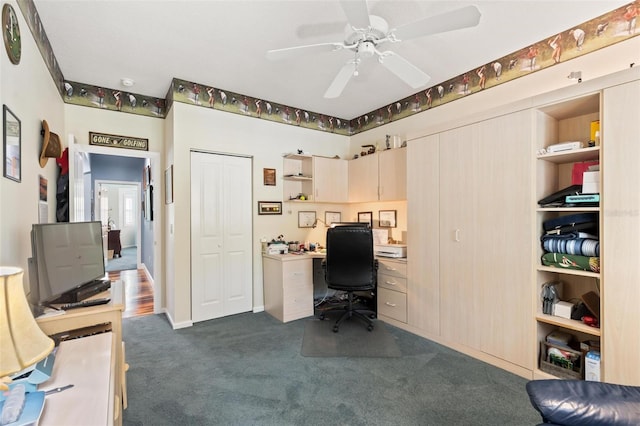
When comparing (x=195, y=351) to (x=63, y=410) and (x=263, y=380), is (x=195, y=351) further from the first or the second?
(x=63, y=410)

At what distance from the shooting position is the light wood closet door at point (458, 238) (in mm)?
2768

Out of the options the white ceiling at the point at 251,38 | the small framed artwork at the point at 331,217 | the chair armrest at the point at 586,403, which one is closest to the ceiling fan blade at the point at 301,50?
the white ceiling at the point at 251,38

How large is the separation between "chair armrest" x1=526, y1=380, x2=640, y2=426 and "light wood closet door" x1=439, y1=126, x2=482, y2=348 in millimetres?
1467

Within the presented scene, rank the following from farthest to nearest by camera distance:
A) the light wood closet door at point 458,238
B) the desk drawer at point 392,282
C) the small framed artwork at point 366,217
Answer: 1. the small framed artwork at point 366,217
2. the desk drawer at point 392,282
3. the light wood closet door at point 458,238

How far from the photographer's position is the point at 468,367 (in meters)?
2.57

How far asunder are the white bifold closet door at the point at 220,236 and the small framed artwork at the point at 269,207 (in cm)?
17

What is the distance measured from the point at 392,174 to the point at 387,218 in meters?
0.66

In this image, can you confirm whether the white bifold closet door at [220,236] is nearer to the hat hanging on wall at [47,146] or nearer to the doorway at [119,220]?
the hat hanging on wall at [47,146]

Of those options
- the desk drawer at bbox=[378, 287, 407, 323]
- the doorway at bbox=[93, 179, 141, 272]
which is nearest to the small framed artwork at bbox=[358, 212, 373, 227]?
the desk drawer at bbox=[378, 287, 407, 323]

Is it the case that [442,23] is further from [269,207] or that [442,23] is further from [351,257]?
[269,207]

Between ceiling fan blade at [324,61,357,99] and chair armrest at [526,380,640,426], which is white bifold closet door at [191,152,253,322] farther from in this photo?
chair armrest at [526,380,640,426]

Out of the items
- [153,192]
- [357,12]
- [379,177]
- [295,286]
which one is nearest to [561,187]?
[379,177]

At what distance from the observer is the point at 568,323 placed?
7.30 feet

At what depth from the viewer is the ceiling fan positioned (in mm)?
1682
